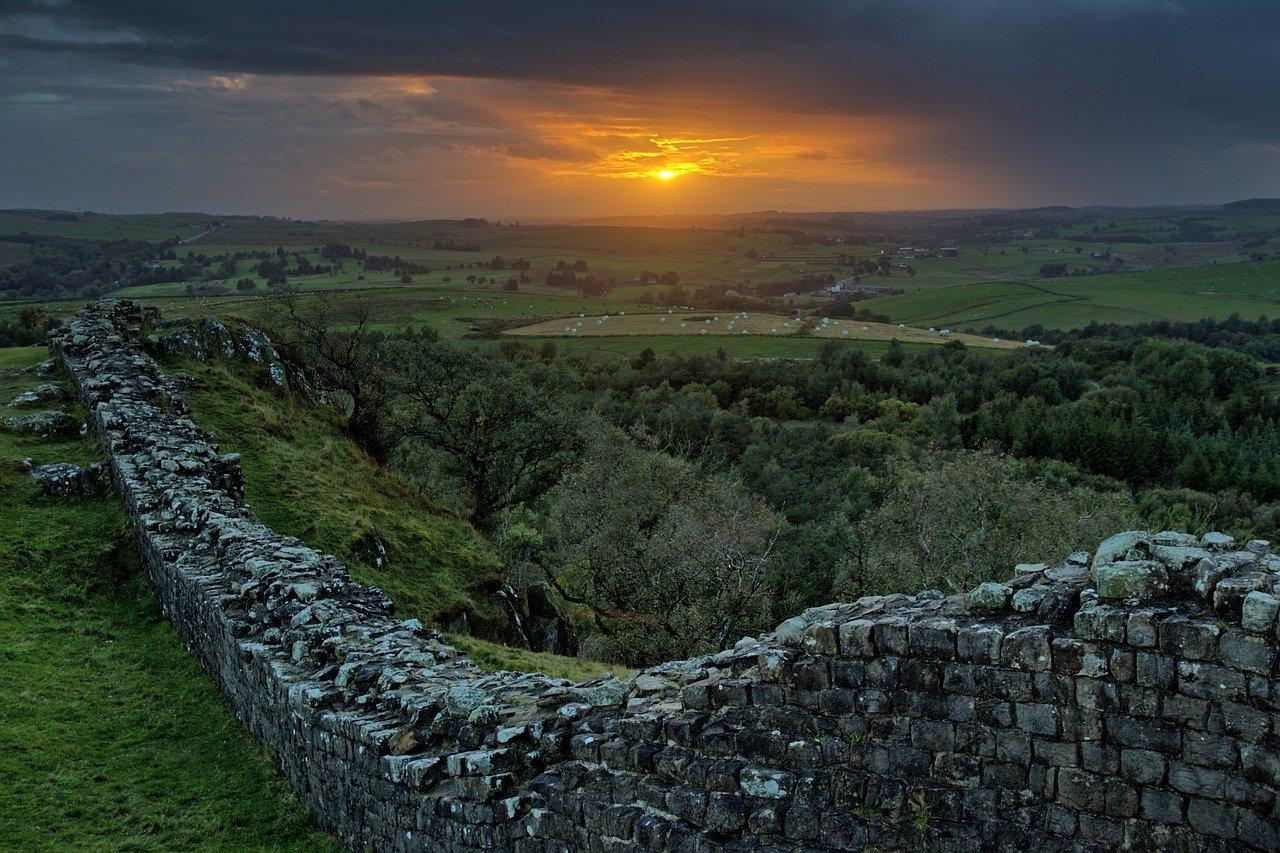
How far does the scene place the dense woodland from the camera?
96.2 feet

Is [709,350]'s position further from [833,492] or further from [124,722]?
[124,722]

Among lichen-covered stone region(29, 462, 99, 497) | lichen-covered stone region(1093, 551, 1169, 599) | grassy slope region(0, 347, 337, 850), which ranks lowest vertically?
grassy slope region(0, 347, 337, 850)

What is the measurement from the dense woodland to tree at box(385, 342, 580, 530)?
3.4 inches

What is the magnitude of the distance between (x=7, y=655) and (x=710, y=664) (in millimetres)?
11588

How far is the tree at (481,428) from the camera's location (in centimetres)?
3500

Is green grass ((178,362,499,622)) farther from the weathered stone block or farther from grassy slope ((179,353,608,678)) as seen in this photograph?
the weathered stone block

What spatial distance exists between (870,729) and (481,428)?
1147 inches

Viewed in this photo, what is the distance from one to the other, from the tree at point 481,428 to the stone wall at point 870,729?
23.7 meters

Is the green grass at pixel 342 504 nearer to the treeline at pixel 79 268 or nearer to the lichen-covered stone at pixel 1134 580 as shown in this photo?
the lichen-covered stone at pixel 1134 580

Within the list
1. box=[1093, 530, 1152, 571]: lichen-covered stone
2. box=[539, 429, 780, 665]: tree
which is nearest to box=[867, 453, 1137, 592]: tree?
box=[539, 429, 780, 665]: tree

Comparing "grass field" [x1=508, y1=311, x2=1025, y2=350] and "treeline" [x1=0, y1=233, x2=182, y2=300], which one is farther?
"grass field" [x1=508, y1=311, x2=1025, y2=350]

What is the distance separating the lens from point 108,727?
39.3 feet

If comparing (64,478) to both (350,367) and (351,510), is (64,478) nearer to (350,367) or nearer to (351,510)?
(351,510)

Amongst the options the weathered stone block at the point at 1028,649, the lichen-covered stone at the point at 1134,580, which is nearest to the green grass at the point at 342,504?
the weathered stone block at the point at 1028,649
